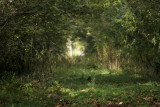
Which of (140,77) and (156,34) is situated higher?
(156,34)

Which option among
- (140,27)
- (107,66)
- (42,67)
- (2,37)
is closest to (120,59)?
(107,66)

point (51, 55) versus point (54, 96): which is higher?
→ point (51, 55)

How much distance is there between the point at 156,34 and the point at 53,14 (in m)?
4.91

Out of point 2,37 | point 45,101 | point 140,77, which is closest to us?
point 45,101

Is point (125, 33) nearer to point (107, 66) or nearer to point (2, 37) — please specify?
point (107, 66)

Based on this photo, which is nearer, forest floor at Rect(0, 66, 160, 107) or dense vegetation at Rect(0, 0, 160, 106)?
forest floor at Rect(0, 66, 160, 107)

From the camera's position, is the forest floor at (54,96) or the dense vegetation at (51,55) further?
the dense vegetation at (51,55)

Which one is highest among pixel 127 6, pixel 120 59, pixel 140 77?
pixel 127 6

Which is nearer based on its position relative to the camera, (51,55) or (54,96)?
(54,96)

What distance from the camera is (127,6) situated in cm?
1009

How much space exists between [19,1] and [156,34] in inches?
244

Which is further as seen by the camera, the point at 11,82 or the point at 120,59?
the point at 120,59

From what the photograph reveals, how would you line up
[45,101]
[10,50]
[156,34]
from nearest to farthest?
[45,101]
[10,50]
[156,34]

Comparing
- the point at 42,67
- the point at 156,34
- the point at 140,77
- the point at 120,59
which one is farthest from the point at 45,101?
the point at 120,59
